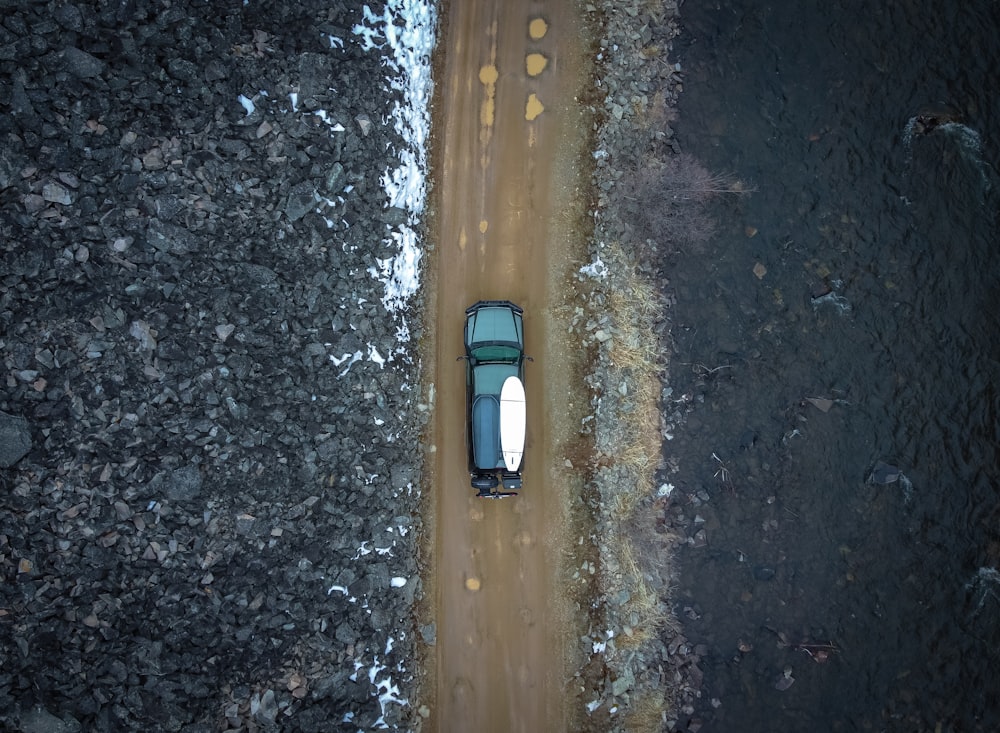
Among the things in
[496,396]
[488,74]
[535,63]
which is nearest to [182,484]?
[496,396]

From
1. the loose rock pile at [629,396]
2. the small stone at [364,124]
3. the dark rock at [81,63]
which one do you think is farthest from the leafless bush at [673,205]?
the dark rock at [81,63]

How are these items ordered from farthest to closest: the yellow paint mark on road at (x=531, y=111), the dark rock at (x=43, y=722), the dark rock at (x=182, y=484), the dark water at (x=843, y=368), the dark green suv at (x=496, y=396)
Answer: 1. the yellow paint mark on road at (x=531, y=111)
2. the dark water at (x=843, y=368)
3. the dark green suv at (x=496, y=396)
4. the dark rock at (x=182, y=484)
5. the dark rock at (x=43, y=722)

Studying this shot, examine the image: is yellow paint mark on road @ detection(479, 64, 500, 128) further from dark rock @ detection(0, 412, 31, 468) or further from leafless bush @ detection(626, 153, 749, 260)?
dark rock @ detection(0, 412, 31, 468)

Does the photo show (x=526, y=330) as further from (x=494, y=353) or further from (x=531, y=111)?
(x=531, y=111)

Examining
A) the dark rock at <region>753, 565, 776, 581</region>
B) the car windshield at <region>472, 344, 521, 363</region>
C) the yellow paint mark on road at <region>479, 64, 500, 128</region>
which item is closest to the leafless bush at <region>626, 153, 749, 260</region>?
the yellow paint mark on road at <region>479, 64, 500, 128</region>

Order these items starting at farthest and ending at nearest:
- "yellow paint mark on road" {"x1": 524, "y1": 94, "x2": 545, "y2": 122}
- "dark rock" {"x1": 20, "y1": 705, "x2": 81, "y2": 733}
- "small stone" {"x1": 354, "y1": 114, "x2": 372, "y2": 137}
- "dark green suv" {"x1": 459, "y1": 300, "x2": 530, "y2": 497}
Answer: "yellow paint mark on road" {"x1": 524, "y1": 94, "x2": 545, "y2": 122} < "small stone" {"x1": 354, "y1": 114, "x2": 372, "y2": 137} < "dark green suv" {"x1": 459, "y1": 300, "x2": 530, "y2": 497} < "dark rock" {"x1": 20, "y1": 705, "x2": 81, "y2": 733}

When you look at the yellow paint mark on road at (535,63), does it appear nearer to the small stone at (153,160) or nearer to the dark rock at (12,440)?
the small stone at (153,160)
